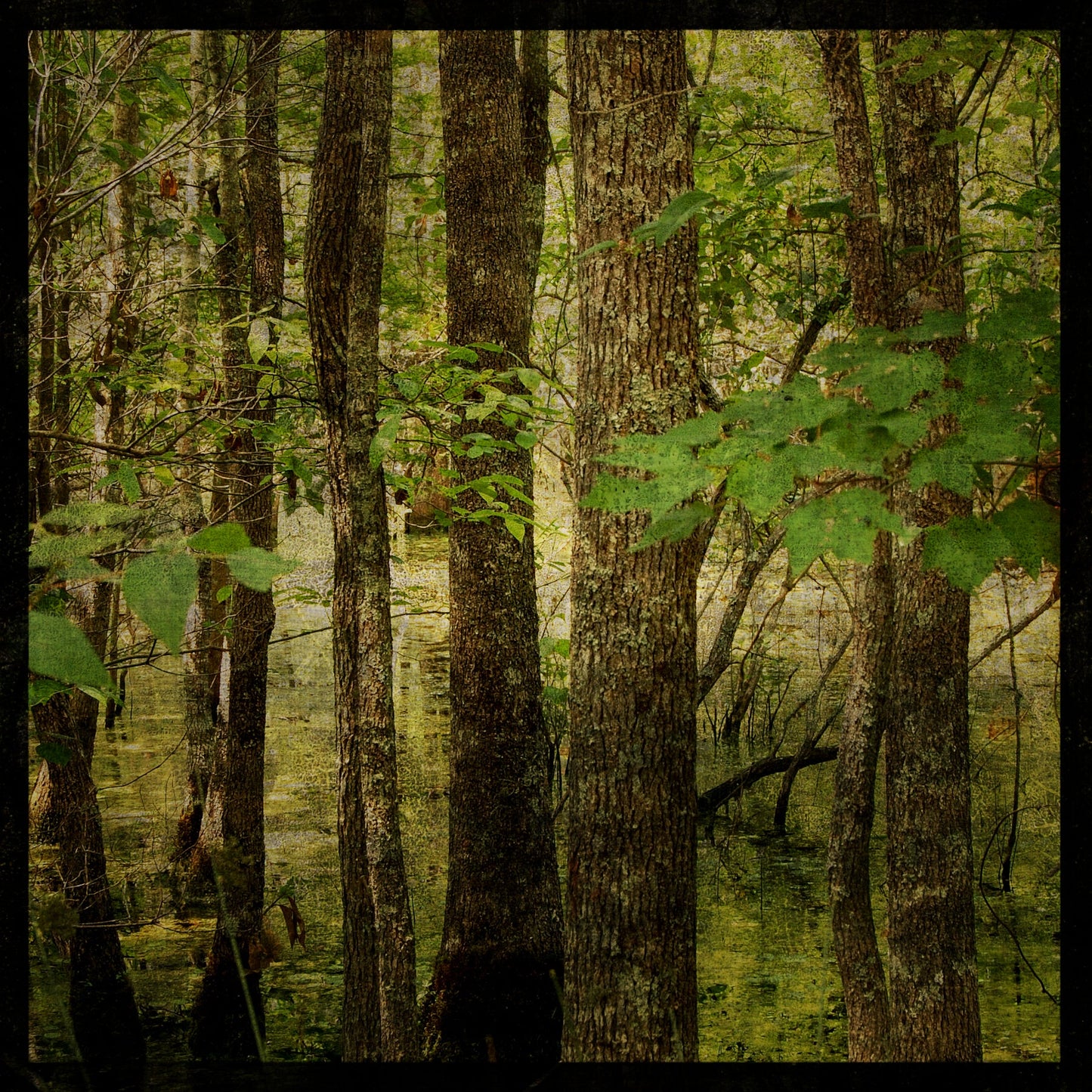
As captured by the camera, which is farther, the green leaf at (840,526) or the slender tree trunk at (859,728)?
the slender tree trunk at (859,728)

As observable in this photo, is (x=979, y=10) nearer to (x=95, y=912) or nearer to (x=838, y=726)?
(x=95, y=912)

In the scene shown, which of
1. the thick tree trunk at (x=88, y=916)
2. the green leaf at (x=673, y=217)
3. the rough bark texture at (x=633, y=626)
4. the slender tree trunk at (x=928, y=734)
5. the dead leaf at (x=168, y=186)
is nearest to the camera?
the green leaf at (x=673, y=217)

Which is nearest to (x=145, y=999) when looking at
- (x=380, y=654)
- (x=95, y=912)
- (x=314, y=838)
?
(x=95, y=912)

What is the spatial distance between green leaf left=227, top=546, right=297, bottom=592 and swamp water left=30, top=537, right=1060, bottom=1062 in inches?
63.0

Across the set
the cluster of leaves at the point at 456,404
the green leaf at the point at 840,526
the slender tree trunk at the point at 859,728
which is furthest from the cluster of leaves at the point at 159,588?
the slender tree trunk at the point at 859,728

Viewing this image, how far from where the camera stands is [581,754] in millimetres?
1963

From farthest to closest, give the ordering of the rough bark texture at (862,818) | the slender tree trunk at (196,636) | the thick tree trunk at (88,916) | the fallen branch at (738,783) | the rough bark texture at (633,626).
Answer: the fallen branch at (738,783) → the slender tree trunk at (196,636) → the thick tree trunk at (88,916) → the rough bark texture at (862,818) → the rough bark texture at (633,626)

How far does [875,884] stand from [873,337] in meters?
5.03

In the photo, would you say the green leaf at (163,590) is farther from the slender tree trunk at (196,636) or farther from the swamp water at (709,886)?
the slender tree trunk at (196,636)

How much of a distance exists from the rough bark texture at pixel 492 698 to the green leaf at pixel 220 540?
2.46m

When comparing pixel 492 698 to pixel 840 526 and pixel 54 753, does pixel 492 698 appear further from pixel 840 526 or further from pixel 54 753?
pixel 840 526

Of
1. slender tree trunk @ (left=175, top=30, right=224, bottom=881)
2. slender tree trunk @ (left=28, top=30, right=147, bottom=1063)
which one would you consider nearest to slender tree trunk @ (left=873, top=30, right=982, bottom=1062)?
slender tree trunk @ (left=28, top=30, right=147, bottom=1063)

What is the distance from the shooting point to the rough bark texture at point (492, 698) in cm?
362
